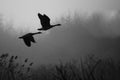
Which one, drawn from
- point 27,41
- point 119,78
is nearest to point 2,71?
point 27,41

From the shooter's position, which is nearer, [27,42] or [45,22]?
[45,22]

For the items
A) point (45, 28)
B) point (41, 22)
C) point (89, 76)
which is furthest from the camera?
point (41, 22)

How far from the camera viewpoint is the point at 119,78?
247 ft

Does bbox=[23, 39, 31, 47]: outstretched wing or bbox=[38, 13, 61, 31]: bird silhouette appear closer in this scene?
bbox=[38, 13, 61, 31]: bird silhouette

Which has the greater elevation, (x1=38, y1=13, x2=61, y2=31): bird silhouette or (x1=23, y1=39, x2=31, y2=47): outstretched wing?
(x1=38, y1=13, x2=61, y2=31): bird silhouette

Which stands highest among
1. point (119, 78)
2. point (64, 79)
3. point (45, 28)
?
point (45, 28)

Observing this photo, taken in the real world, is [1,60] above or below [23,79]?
above

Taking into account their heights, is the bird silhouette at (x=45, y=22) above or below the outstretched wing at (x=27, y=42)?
above

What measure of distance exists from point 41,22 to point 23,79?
24.8 m

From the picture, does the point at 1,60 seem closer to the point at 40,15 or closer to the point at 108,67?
the point at 40,15

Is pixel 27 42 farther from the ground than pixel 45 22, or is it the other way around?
pixel 45 22

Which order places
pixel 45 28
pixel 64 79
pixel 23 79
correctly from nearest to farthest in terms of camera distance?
1. pixel 64 79
2. pixel 45 28
3. pixel 23 79

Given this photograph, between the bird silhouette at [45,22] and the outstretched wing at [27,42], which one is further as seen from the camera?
the outstretched wing at [27,42]

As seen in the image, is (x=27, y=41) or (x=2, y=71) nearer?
(x=27, y=41)
